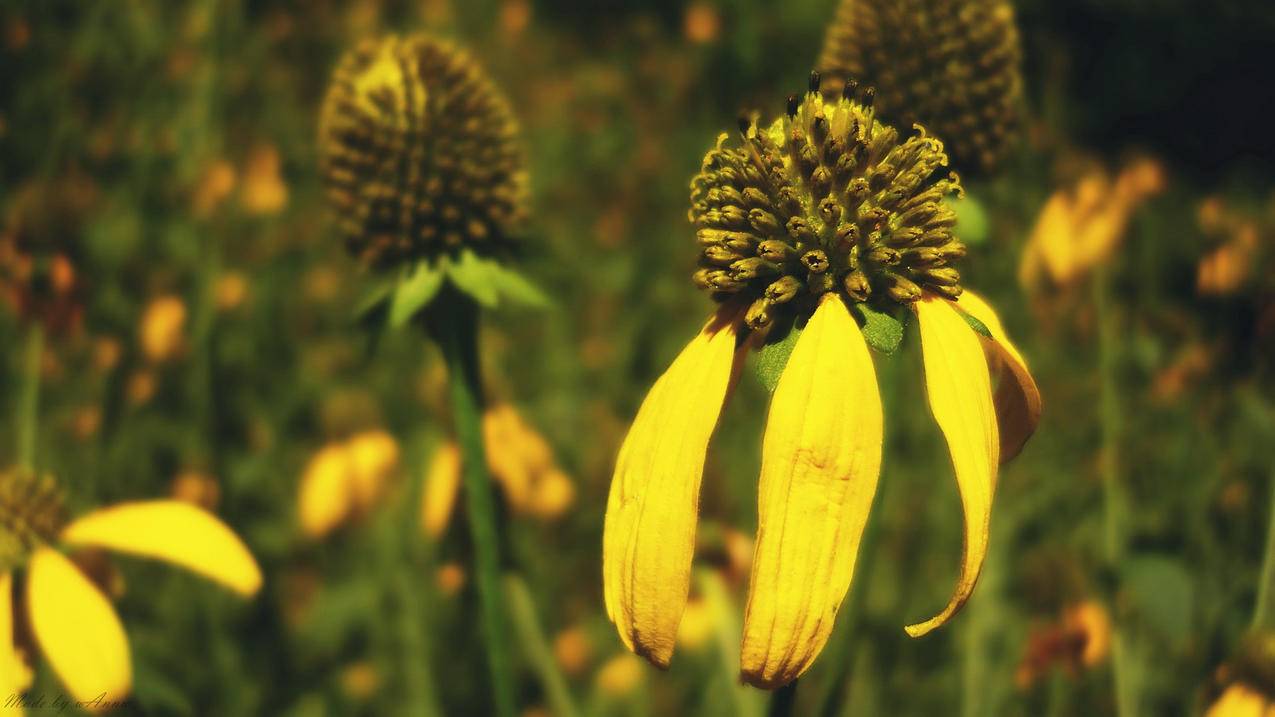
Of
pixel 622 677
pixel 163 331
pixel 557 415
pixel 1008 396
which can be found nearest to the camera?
pixel 1008 396

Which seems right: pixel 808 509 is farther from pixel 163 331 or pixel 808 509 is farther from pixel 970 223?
pixel 163 331

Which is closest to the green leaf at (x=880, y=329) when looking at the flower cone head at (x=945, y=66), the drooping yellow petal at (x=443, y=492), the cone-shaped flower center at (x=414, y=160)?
the flower cone head at (x=945, y=66)

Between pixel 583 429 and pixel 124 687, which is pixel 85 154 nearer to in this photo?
pixel 583 429

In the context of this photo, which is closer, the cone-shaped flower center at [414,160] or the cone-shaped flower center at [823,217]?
the cone-shaped flower center at [823,217]

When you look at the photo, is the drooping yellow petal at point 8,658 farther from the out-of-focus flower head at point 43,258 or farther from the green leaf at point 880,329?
the green leaf at point 880,329

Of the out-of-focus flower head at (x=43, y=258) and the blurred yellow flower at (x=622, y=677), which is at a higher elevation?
the out-of-focus flower head at (x=43, y=258)

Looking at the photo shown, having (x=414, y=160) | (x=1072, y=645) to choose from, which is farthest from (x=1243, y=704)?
(x=414, y=160)

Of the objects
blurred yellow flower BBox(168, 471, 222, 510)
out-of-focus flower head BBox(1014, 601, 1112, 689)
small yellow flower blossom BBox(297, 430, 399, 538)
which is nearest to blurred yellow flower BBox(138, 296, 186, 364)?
blurred yellow flower BBox(168, 471, 222, 510)

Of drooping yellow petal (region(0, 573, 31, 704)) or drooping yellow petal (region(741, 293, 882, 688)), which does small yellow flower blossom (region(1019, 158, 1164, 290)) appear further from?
drooping yellow petal (region(0, 573, 31, 704))
